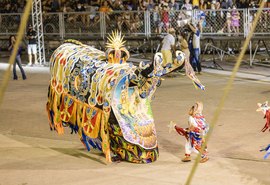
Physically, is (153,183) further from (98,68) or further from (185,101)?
(185,101)

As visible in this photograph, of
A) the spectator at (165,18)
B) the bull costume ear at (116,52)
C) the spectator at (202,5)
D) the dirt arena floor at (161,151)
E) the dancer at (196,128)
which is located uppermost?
the bull costume ear at (116,52)

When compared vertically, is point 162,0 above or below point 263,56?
above

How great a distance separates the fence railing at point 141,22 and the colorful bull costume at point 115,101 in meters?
11.1

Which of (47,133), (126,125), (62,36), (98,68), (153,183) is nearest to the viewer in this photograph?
(153,183)

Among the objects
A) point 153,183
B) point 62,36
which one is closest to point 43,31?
point 62,36

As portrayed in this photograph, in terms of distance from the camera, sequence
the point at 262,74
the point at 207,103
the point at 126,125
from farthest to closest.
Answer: the point at 262,74 < the point at 207,103 < the point at 126,125

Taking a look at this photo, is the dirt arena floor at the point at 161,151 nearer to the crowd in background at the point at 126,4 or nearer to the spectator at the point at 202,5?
the spectator at the point at 202,5

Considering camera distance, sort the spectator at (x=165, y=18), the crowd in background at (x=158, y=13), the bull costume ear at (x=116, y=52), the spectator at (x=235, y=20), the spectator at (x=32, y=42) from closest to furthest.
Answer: the bull costume ear at (x=116, y=52)
the spectator at (x=235, y=20)
the crowd in background at (x=158, y=13)
the spectator at (x=165, y=18)
the spectator at (x=32, y=42)

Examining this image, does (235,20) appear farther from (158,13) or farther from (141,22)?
(141,22)

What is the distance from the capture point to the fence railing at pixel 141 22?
2031 centimetres

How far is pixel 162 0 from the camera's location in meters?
23.5

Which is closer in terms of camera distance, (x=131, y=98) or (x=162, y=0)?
(x=131, y=98)

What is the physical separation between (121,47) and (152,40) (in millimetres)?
12776

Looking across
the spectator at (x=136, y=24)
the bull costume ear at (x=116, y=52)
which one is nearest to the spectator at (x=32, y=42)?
the spectator at (x=136, y=24)
